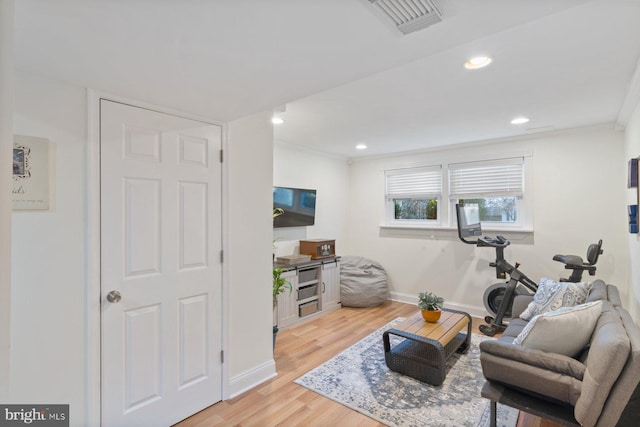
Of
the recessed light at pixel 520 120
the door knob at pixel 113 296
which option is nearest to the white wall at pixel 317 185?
the door knob at pixel 113 296

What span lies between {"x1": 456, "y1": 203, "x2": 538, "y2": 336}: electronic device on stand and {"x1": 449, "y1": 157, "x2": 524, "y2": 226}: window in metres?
0.32

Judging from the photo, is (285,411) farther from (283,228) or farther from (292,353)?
(283,228)

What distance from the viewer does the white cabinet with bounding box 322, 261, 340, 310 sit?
4.40 metres

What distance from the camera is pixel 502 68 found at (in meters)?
2.12

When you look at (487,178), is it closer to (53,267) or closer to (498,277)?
(498,277)

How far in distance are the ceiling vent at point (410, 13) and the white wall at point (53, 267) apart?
1638mm

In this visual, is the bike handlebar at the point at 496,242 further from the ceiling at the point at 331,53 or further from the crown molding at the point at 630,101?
the crown molding at the point at 630,101

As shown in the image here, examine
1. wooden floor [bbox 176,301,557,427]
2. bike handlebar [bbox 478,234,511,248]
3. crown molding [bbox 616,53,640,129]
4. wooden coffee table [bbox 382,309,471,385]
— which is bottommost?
wooden floor [bbox 176,301,557,427]

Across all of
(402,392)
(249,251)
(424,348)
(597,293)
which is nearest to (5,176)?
(249,251)

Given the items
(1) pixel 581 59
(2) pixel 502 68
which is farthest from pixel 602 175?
(2) pixel 502 68

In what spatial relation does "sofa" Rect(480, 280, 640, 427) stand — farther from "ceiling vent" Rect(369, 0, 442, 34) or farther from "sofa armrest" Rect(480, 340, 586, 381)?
"ceiling vent" Rect(369, 0, 442, 34)

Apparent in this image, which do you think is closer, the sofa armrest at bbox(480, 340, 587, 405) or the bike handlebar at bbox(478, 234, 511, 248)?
the sofa armrest at bbox(480, 340, 587, 405)

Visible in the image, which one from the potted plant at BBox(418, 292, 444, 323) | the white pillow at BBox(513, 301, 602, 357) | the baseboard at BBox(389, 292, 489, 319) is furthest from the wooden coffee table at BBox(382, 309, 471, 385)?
the baseboard at BBox(389, 292, 489, 319)

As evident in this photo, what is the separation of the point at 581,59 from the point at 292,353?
10.7ft
